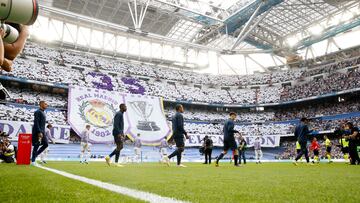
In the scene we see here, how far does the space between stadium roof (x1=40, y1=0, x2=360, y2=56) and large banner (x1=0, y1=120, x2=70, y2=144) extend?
40.2 feet

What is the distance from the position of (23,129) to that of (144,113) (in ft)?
38.3

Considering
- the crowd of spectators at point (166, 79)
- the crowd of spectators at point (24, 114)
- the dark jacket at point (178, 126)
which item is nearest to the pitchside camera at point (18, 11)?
the dark jacket at point (178, 126)

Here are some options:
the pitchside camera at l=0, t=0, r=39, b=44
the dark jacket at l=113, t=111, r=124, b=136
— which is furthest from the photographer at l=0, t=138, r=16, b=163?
the pitchside camera at l=0, t=0, r=39, b=44

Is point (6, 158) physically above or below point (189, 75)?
below

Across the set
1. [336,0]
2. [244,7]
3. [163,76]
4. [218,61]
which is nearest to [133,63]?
[163,76]

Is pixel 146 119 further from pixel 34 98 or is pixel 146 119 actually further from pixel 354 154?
pixel 354 154

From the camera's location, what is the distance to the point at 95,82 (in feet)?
115

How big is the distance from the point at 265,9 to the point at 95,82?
21.8 metres

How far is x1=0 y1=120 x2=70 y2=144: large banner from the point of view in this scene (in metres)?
21.1

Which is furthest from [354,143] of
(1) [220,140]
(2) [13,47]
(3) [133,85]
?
(3) [133,85]

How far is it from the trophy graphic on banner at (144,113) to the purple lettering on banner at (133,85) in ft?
22.6

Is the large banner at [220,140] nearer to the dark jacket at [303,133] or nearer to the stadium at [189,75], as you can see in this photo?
the stadium at [189,75]

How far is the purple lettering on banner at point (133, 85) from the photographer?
37259 mm

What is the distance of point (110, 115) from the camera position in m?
27.5
